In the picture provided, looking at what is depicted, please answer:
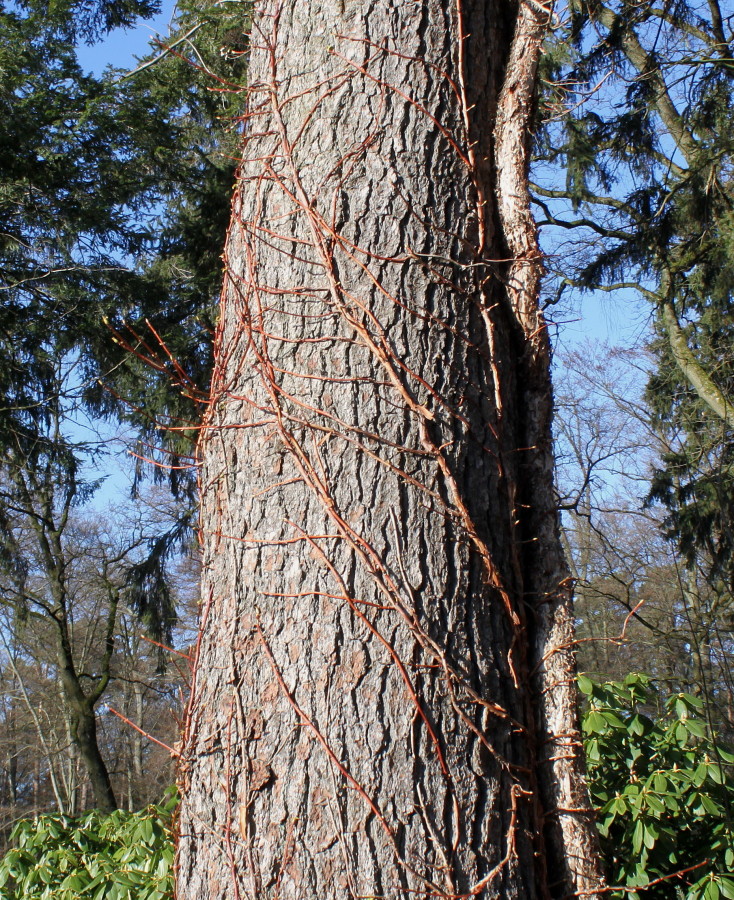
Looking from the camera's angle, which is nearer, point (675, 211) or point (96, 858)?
point (96, 858)

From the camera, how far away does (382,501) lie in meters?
1.55

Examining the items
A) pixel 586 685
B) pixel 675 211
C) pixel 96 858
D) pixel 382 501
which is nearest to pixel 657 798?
pixel 586 685

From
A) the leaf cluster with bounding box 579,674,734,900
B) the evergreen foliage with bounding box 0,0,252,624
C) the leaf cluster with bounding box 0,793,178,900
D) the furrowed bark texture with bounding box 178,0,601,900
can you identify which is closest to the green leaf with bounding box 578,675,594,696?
the leaf cluster with bounding box 579,674,734,900

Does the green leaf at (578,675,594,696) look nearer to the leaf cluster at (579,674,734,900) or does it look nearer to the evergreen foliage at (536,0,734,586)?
the leaf cluster at (579,674,734,900)

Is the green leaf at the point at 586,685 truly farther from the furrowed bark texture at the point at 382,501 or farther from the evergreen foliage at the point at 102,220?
the evergreen foliage at the point at 102,220

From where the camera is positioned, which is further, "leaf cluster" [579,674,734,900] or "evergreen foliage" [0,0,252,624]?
"evergreen foliage" [0,0,252,624]

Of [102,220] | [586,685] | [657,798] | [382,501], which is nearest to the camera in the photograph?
[382,501]

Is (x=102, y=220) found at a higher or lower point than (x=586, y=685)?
higher

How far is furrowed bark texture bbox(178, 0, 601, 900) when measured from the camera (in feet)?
4.62

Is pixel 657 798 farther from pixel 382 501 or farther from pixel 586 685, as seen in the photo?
pixel 382 501

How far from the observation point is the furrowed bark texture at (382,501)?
1.41 metres

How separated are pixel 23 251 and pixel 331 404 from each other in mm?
6528

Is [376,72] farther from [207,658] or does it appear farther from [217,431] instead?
[207,658]

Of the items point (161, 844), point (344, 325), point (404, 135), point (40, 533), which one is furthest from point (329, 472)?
point (40, 533)
